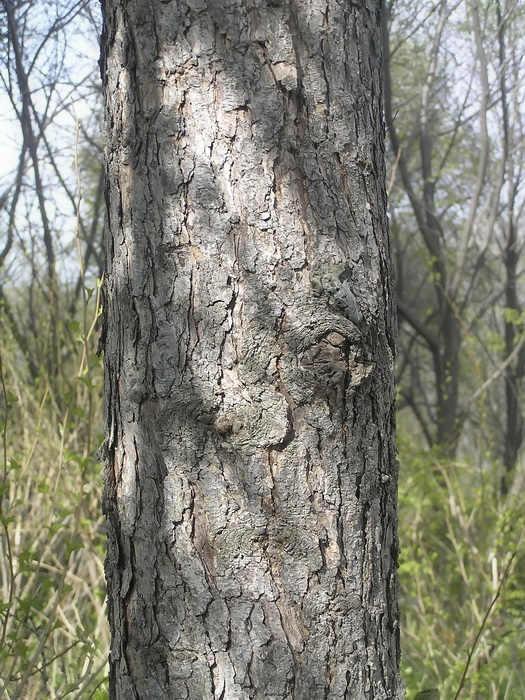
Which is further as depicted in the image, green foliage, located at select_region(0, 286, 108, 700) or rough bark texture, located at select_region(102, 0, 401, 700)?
green foliage, located at select_region(0, 286, 108, 700)

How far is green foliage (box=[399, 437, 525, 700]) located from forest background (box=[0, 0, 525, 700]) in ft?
0.08

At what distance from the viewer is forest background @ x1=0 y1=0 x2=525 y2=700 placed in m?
2.93

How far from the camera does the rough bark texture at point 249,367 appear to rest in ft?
4.06

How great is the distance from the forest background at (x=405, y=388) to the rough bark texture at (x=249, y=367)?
92 cm

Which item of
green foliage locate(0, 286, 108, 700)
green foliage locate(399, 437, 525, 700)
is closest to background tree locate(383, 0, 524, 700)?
green foliage locate(399, 437, 525, 700)

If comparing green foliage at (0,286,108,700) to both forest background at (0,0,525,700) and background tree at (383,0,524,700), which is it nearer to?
forest background at (0,0,525,700)

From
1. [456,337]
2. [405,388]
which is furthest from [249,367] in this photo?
[405,388]

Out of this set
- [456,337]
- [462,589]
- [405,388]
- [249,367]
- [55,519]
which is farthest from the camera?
[405,388]

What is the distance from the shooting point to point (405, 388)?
385 inches

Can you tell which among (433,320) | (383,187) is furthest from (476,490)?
(433,320)

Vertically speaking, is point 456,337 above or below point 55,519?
above

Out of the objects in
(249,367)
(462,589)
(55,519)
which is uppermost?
(249,367)

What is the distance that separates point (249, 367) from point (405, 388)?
347 inches

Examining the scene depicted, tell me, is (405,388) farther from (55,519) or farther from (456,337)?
(55,519)
